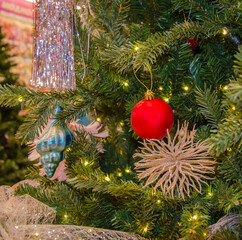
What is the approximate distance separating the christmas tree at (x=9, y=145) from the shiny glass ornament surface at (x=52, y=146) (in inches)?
36.1

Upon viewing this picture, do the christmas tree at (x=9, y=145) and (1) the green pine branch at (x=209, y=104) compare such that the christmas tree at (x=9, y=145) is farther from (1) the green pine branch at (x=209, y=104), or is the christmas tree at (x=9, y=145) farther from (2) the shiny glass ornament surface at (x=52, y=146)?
(1) the green pine branch at (x=209, y=104)

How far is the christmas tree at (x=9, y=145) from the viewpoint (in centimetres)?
139

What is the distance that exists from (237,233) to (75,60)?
43 centimetres

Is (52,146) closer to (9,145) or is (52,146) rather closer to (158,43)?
(158,43)

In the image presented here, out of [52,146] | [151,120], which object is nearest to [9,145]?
[52,146]

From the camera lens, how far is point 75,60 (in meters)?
0.56

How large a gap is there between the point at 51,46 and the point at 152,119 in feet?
0.84

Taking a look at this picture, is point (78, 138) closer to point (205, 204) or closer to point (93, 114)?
point (93, 114)

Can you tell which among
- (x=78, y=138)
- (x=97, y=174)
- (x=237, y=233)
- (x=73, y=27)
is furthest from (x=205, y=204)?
(x=73, y=27)

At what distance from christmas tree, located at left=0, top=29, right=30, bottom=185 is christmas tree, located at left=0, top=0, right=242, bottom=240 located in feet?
2.70

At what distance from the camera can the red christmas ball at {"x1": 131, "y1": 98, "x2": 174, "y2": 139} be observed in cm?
42

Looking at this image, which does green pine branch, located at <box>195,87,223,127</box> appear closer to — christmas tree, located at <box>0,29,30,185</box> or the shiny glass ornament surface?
the shiny glass ornament surface

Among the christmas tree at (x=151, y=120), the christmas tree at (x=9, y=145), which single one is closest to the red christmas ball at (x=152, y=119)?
the christmas tree at (x=151, y=120)

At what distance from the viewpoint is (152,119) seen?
42cm
